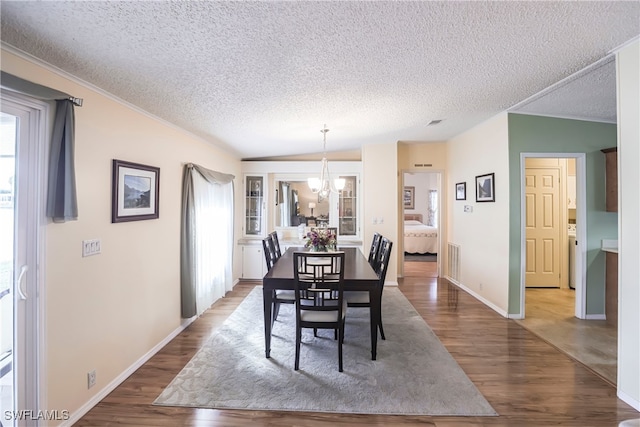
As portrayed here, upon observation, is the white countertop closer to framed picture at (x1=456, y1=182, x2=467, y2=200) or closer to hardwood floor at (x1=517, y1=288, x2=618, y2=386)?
hardwood floor at (x1=517, y1=288, x2=618, y2=386)

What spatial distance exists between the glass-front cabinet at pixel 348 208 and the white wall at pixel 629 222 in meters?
3.80

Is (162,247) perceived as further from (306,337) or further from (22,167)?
(306,337)

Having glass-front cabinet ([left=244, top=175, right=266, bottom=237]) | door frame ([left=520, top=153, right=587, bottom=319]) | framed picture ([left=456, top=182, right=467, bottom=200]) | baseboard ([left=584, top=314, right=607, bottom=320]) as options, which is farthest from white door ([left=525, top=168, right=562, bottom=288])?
glass-front cabinet ([left=244, top=175, right=266, bottom=237])

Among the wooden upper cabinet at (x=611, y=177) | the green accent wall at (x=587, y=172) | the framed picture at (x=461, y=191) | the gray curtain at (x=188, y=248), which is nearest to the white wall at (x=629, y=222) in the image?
the green accent wall at (x=587, y=172)

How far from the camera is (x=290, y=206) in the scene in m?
5.82

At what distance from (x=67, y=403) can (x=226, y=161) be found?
11.7ft

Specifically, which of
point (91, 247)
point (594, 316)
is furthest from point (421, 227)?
point (91, 247)

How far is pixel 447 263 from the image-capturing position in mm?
5617

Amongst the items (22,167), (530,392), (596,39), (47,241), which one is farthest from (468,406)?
(22,167)

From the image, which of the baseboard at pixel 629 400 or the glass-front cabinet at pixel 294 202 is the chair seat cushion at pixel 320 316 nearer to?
the baseboard at pixel 629 400

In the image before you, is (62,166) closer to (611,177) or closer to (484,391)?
(484,391)

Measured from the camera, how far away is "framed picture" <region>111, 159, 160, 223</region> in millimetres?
2293

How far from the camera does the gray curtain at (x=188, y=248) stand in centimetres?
333

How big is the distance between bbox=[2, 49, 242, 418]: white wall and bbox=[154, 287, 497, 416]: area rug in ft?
1.68
